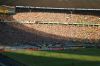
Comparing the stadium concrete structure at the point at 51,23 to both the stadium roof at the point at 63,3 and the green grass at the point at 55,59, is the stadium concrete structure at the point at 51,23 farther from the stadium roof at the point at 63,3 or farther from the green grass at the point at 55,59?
the green grass at the point at 55,59

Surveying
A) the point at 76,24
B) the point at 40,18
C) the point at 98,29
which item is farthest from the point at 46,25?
the point at 98,29

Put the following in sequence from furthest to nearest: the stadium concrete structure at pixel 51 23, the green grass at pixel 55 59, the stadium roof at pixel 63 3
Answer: the stadium roof at pixel 63 3 → the stadium concrete structure at pixel 51 23 → the green grass at pixel 55 59

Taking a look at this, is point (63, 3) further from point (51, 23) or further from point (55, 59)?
point (55, 59)

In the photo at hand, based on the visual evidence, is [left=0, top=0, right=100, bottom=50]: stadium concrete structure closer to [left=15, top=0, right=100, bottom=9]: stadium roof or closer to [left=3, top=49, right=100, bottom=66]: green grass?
[left=15, top=0, right=100, bottom=9]: stadium roof

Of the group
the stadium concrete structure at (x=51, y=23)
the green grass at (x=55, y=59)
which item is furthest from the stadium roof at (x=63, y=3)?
the green grass at (x=55, y=59)

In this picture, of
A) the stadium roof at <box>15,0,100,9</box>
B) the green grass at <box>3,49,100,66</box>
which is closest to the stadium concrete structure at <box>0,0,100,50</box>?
the stadium roof at <box>15,0,100,9</box>

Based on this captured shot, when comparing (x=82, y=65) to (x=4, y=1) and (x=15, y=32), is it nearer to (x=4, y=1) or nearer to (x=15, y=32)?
(x=15, y=32)

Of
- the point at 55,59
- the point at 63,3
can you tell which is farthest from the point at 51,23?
the point at 55,59

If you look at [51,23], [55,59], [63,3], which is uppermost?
[63,3]
